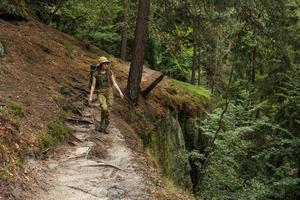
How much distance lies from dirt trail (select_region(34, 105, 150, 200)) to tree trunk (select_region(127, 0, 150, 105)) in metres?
4.17

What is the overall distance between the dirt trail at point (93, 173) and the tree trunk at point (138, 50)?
13.7 feet

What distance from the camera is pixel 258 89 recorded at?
2138cm

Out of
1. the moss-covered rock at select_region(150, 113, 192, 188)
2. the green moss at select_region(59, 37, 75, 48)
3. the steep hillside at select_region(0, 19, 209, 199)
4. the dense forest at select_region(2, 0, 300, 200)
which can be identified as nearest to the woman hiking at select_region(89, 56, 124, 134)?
the steep hillside at select_region(0, 19, 209, 199)

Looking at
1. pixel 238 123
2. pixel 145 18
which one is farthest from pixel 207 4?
pixel 238 123

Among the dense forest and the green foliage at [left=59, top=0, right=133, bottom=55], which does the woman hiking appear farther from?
the green foliage at [left=59, top=0, right=133, bottom=55]

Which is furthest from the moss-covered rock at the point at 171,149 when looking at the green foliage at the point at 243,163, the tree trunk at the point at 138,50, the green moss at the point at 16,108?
the green moss at the point at 16,108

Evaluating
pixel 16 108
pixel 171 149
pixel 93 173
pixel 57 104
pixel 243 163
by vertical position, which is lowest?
pixel 243 163

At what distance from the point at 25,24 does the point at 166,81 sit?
681 cm

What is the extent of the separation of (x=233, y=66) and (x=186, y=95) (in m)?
3.88

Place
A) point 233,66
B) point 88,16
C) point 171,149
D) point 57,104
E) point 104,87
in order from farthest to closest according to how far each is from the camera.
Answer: point 88,16 → point 233,66 → point 171,149 → point 57,104 → point 104,87

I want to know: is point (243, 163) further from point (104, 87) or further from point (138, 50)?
point (104, 87)

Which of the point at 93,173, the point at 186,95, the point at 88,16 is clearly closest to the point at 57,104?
the point at 93,173

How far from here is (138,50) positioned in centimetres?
1430

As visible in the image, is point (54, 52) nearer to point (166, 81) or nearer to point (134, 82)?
point (134, 82)
